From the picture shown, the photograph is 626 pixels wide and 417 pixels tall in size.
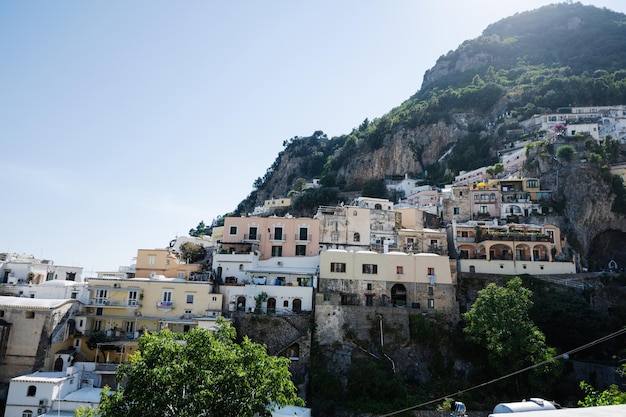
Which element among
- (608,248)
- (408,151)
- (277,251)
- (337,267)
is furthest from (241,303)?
(408,151)

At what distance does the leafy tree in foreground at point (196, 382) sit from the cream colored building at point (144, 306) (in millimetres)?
17518

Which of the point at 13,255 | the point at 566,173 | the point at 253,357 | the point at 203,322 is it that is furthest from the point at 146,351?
the point at 566,173

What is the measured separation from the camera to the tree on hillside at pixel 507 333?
3281cm

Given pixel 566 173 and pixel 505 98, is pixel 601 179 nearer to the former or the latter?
pixel 566 173

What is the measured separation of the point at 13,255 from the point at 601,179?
64614 mm

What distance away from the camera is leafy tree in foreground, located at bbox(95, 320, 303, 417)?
62.0 feet

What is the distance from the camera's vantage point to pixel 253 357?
20703 mm

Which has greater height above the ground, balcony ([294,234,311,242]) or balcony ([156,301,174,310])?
balcony ([294,234,311,242])

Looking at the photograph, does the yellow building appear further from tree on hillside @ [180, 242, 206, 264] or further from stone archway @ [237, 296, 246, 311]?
stone archway @ [237, 296, 246, 311]

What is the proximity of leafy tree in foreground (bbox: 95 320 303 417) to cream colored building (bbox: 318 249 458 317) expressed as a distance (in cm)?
1949

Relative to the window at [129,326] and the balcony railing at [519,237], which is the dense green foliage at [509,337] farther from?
the window at [129,326]

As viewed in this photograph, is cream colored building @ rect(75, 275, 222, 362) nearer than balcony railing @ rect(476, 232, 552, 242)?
Yes

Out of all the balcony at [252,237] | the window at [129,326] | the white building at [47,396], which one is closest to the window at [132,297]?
the window at [129,326]

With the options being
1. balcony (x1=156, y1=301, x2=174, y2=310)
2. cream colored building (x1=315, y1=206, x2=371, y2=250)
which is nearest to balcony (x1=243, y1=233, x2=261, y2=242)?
cream colored building (x1=315, y1=206, x2=371, y2=250)
